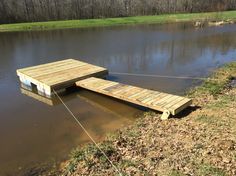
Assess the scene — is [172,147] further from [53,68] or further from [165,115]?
[53,68]

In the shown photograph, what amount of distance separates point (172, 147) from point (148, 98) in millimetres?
2505

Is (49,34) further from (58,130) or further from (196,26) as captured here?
(58,130)

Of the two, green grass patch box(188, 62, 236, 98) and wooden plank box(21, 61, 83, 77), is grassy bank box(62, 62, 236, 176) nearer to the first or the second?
green grass patch box(188, 62, 236, 98)

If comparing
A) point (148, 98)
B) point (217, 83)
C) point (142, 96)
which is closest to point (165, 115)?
point (148, 98)

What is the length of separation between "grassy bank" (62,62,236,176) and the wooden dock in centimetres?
334

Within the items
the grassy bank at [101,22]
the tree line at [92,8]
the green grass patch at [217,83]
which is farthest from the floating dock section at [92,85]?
the tree line at [92,8]

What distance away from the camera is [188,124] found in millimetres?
6355

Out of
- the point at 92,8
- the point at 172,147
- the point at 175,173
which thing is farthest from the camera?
the point at 92,8

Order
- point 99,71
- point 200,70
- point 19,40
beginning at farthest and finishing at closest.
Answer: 1. point 19,40
2. point 200,70
3. point 99,71

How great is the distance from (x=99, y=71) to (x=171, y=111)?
4201 millimetres

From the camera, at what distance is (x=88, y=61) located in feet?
44.3

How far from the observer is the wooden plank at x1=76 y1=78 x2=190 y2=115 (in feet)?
23.5

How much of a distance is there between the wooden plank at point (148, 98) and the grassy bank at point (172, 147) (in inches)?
10.0

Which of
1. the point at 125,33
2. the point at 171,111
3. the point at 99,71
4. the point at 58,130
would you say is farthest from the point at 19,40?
the point at 171,111
